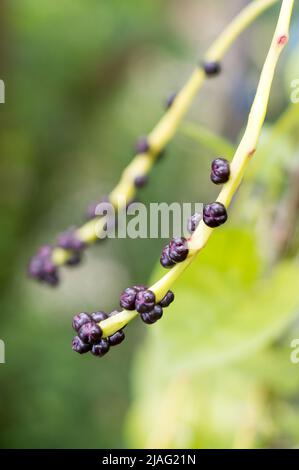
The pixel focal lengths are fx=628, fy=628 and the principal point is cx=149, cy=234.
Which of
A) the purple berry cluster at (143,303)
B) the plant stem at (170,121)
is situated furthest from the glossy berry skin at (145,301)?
the plant stem at (170,121)

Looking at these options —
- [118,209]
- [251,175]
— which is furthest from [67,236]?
[251,175]

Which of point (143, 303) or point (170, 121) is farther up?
point (170, 121)

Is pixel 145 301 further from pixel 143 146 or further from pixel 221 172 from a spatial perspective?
pixel 143 146

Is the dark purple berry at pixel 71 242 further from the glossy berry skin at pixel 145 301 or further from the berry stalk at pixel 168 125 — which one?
the glossy berry skin at pixel 145 301

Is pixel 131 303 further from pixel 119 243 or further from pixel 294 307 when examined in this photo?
pixel 119 243

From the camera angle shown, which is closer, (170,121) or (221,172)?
(221,172)

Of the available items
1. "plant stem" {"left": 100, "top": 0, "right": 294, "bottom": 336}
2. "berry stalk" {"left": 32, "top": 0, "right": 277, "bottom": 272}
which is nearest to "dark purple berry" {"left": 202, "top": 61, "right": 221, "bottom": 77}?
"berry stalk" {"left": 32, "top": 0, "right": 277, "bottom": 272}

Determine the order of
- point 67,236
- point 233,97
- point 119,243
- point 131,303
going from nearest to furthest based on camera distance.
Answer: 1. point 131,303
2. point 67,236
3. point 233,97
4. point 119,243

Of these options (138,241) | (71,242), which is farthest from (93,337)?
(138,241)
